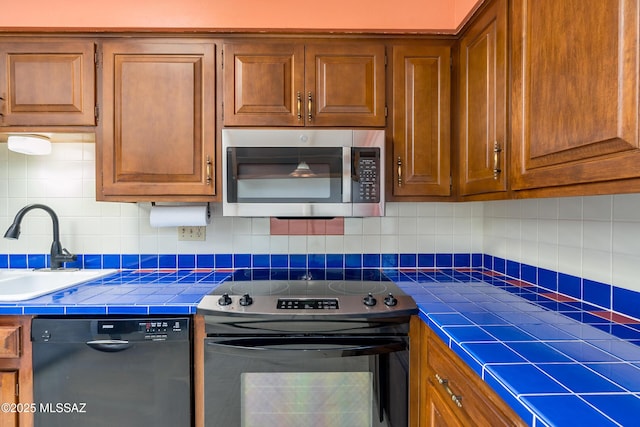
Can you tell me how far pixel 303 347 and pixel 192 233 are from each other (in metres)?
0.99

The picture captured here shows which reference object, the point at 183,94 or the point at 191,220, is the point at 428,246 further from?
the point at 183,94

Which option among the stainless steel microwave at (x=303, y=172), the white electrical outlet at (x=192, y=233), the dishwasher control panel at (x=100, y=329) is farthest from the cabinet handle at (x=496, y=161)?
the white electrical outlet at (x=192, y=233)

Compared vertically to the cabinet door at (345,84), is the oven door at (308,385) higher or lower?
lower

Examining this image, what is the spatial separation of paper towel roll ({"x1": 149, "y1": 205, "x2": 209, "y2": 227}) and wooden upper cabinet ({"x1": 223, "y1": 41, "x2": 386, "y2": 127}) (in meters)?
0.49

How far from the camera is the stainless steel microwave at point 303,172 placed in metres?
1.60

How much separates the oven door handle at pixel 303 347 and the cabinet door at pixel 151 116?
2.44 ft

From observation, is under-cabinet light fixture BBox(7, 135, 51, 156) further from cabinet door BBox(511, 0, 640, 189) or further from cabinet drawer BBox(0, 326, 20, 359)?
cabinet door BBox(511, 0, 640, 189)

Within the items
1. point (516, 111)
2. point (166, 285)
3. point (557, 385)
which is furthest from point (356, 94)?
point (557, 385)

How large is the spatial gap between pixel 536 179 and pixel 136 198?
5.25ft

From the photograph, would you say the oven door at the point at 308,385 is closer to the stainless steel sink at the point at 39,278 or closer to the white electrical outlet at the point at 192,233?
the white electrical outlet at the point at 192,233

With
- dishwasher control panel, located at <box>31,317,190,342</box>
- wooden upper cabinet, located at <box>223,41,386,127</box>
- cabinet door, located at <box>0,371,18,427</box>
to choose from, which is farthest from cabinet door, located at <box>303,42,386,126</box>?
cabinet door, located at <box>0,371,18,427</box>

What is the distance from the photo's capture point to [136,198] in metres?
1.65

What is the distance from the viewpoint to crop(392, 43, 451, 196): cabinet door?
1.67 m

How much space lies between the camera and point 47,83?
5.33ft
